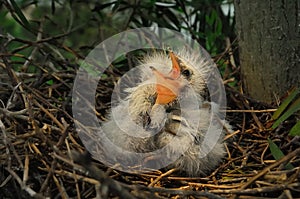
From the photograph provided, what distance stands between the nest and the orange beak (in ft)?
0.54

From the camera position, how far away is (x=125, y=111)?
52.2 inches

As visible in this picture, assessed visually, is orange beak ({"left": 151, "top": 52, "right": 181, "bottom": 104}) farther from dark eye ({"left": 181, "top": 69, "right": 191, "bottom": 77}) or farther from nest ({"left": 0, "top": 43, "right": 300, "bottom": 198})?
nest ({"left": 0, "top": 43, "right": 300, "bottom": 198})

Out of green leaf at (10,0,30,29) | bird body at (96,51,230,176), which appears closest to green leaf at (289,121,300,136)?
bird body at (96,51,230,176)

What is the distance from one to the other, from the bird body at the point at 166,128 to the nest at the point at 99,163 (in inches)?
1.3

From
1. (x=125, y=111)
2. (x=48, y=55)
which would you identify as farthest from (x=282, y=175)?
(x=48, y=55)

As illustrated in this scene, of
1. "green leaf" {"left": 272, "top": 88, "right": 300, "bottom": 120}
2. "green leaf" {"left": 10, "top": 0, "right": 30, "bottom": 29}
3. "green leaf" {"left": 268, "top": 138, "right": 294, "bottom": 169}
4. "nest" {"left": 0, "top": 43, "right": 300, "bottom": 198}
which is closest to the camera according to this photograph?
"nest" {"left": 0, "top": 43, "right": 300, "bottom": 198}

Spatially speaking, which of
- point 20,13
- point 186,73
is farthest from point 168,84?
point 20,13

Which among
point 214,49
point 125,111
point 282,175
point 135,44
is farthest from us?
point 214,49

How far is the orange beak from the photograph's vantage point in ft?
4.22

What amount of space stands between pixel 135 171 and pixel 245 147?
1.02 ft

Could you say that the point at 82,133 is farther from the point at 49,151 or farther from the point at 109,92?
the point at 109,92

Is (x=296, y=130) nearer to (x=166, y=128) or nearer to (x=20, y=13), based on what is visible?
(x=166, y=128)

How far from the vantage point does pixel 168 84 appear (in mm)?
1311

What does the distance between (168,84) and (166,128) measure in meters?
0.11
